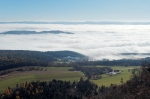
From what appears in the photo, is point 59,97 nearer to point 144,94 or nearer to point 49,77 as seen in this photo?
point 49,77

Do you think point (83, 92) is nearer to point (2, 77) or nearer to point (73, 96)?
point (73, 96)

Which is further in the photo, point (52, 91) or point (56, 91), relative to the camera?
point (52, 91)

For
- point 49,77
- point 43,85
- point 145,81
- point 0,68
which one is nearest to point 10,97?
point 43,85

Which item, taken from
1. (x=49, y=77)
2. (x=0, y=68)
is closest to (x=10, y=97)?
(x=49, y=77)

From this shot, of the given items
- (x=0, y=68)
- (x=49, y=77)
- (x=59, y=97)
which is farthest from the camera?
(x=0, y=68)

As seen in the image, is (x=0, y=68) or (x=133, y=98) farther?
(x=0, y=68)

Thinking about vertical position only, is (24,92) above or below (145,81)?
below

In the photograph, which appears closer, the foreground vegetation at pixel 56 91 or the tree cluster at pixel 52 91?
the foreground vegetation at pixel 56 91

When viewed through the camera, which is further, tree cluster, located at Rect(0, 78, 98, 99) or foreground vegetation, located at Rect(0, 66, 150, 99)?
tree cluster, located at Rect(0, 78, 98, 99)

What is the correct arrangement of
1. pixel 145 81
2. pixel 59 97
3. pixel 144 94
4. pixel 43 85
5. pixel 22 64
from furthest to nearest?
pixel 22 64 → pixel 43 85 → pixel 59 97 → pixel 145 81 → pixel 144 94
